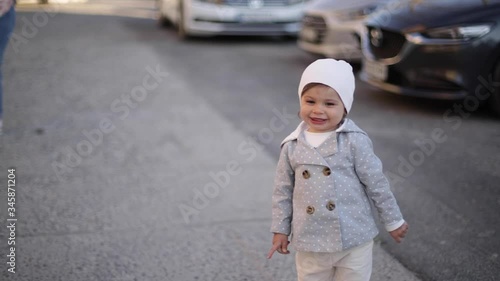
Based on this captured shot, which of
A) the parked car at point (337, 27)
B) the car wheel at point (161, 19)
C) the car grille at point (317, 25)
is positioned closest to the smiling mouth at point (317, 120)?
the parked car at point (337, 27)

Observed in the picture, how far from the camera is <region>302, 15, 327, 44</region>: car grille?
9.20m

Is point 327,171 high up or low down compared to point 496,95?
up

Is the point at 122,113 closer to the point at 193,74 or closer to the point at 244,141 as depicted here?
the point at 244,141

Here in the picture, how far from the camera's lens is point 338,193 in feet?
8.38

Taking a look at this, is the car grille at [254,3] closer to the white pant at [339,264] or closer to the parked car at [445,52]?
the parked car at [445,52]

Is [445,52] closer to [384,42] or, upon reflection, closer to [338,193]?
[384,42]

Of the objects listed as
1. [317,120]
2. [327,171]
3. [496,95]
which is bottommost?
[496,95]

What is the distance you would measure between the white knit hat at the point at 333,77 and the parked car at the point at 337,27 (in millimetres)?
6004

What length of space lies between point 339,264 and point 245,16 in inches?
375

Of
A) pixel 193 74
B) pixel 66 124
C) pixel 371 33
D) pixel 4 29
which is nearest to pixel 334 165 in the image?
pixel 4 29

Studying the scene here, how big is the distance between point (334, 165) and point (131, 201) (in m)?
2.30

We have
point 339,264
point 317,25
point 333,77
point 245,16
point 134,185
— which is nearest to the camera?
point 333,77

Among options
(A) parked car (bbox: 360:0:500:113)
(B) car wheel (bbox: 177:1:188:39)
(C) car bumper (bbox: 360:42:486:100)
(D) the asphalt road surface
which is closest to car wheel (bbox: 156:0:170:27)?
(B) car wheel (bbox: 177:1:188:39)

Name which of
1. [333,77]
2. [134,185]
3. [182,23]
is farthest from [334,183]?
[182,23]
